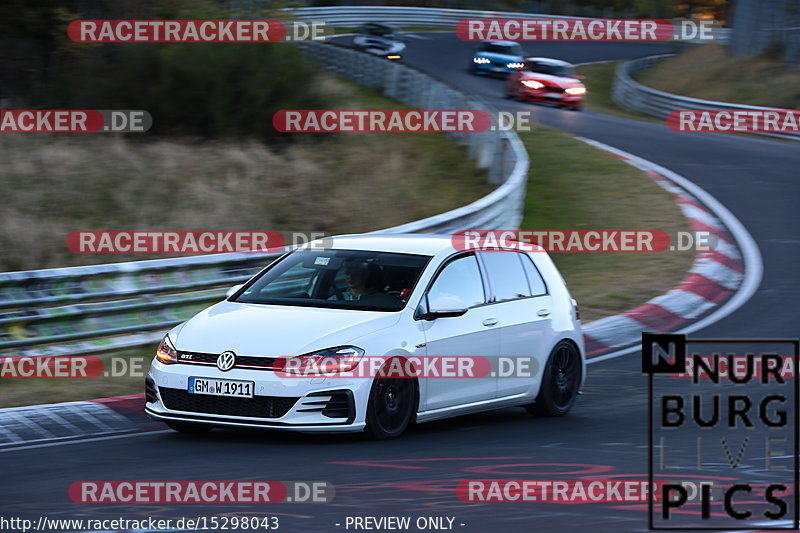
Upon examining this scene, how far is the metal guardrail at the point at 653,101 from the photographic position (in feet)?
112

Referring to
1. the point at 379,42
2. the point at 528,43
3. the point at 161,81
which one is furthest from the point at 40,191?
the point at 528,43

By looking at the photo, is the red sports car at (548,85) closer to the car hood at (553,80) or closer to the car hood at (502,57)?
the car hood at (553,80)

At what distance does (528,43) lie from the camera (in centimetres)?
6278

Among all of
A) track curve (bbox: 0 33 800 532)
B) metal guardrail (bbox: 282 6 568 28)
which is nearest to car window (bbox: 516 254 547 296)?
track curve (bbox: 0 33 800 532)

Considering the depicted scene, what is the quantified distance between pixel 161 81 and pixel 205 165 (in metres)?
3.57

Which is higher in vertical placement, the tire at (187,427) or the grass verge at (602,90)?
the grass verge at (602,90)

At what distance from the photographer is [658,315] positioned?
14641mm

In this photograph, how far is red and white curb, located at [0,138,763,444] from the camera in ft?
30.2

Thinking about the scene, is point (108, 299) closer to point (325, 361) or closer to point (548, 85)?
point (325, 361)

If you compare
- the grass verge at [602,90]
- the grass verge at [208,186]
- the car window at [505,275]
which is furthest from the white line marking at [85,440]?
the grass verge at [602,90]

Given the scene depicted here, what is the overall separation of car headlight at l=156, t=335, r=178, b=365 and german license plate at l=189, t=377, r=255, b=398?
258 millimetres

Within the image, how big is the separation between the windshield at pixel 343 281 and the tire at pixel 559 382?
1526 millimetres

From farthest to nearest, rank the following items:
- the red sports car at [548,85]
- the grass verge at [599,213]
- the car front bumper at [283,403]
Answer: the red sports car at [548,85]
the grass verge at [599,213]
the car front bumper at [283,403]

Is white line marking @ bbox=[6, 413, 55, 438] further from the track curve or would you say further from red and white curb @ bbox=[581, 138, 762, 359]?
red and white curb @ bbox=[581, 138, 762, 359]
